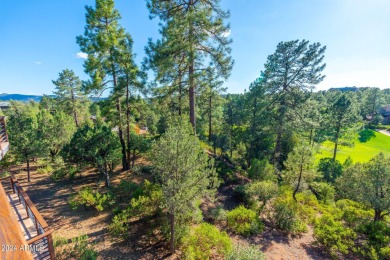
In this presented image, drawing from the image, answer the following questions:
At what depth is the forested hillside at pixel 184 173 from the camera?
799cm

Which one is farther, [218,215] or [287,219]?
[287,219]

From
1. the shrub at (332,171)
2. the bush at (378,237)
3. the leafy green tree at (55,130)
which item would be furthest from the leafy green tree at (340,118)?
the leafy green tree at (55,130)

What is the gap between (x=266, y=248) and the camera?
950 centimetres

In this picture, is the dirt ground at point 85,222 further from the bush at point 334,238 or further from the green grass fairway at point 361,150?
the green grass fairway at point 361,150

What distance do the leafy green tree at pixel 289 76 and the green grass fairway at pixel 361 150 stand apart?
10898 millimetres

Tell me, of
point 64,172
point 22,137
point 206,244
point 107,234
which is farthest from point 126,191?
point 22,137

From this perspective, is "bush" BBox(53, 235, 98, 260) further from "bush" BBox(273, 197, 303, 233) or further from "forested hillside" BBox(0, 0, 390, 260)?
"bush" BBox(273, 197, 303, 233)

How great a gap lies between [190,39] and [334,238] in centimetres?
1289

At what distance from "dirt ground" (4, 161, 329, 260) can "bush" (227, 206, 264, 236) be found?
319 mm

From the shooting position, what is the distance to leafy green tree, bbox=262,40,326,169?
15.6 meters

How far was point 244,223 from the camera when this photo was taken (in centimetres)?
1078

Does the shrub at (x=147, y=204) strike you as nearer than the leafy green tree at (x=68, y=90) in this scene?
Yes

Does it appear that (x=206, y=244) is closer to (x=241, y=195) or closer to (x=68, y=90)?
(x=241, y=195)

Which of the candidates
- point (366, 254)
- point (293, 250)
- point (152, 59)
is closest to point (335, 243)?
point (366, 254)
